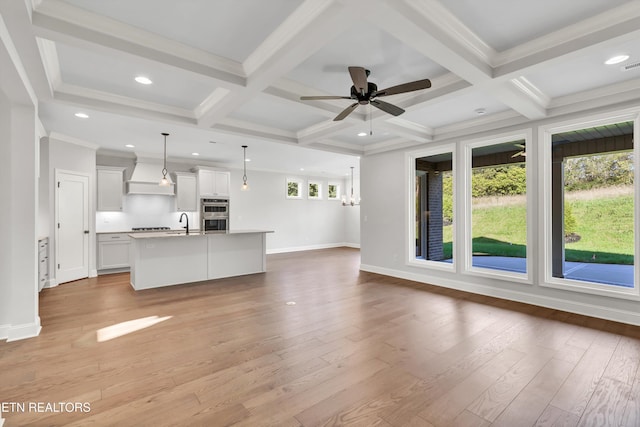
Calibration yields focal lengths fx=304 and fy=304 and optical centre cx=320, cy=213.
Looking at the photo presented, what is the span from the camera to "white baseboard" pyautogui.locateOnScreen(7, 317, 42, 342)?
3118mm

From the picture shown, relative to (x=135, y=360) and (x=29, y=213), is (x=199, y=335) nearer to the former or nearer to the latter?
(x=135, y=360)

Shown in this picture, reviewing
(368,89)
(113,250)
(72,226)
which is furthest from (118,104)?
(113,250)

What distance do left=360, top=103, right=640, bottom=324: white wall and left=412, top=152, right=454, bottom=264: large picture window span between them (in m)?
0.32

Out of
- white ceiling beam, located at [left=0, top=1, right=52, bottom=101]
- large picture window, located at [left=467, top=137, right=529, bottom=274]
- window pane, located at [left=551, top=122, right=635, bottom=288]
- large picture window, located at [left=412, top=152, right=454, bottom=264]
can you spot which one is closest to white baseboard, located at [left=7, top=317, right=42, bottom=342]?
white ceiling beam, located at [left=0, top=1, right=52, bottom=101]

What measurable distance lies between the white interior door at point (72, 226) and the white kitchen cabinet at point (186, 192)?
187 cm

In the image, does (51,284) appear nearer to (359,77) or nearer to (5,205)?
(5,205)

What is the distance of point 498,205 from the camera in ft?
16.4

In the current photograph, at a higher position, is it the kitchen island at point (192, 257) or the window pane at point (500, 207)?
the window pane at point (500, 207)

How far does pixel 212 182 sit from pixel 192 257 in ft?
9.24

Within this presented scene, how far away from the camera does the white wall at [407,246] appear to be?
384cm

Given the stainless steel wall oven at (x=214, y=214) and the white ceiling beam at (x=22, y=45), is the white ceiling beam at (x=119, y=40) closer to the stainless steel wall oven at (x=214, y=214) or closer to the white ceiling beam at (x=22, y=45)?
the white ceiling beam at (x=22, y=45)

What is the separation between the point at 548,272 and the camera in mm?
4238

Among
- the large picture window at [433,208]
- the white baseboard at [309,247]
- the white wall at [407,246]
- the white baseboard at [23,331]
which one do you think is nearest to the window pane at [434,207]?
the large picture window at [433,208]

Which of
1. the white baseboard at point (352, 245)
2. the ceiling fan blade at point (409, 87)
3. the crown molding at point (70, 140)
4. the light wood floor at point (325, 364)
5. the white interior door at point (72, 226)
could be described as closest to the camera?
the light wood floor at point (325, 364)
